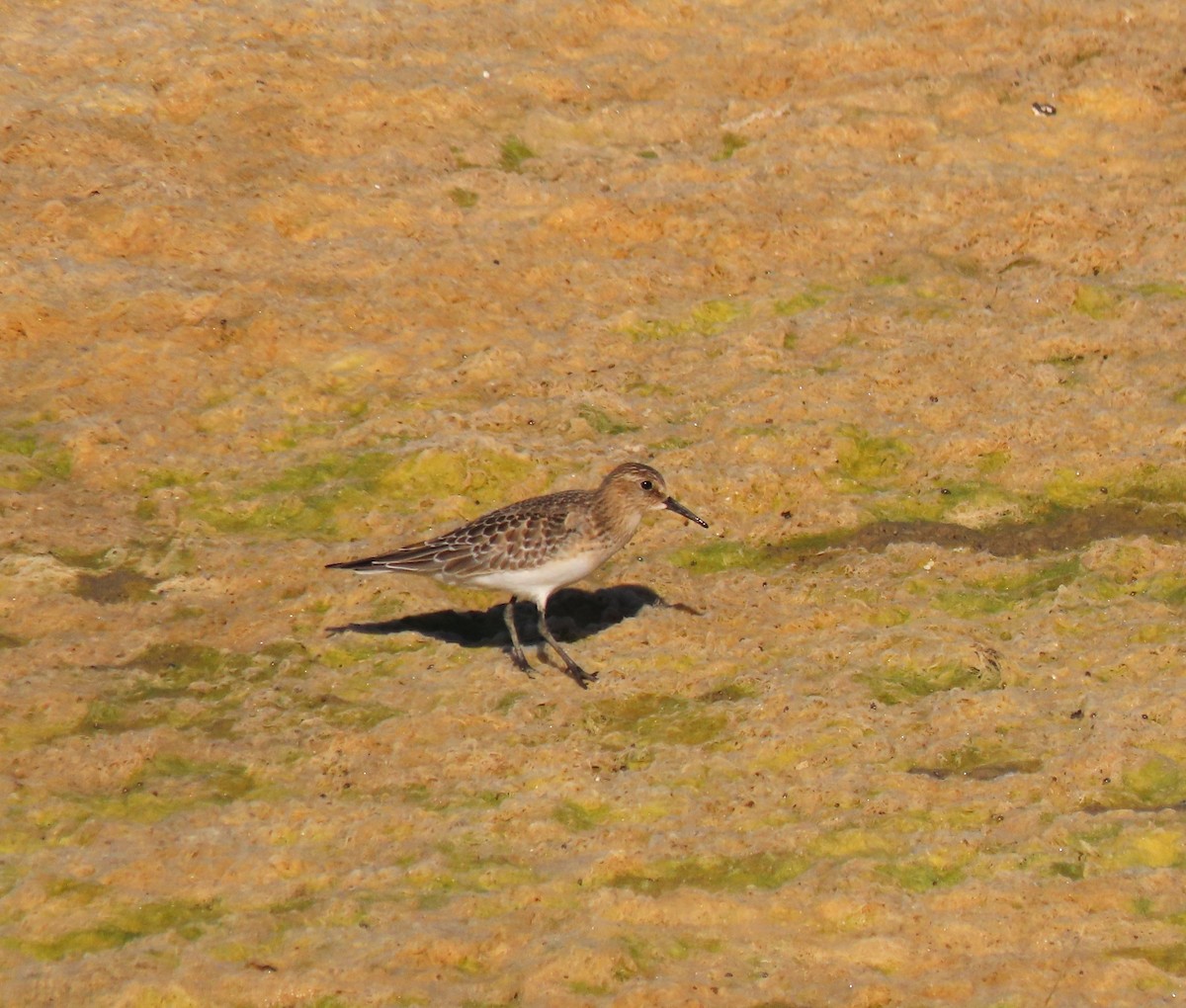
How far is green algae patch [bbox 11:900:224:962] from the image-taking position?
8.77 m

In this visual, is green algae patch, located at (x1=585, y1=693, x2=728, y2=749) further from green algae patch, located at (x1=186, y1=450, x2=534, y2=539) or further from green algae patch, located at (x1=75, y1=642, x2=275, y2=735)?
green algae patch, located at (x1=186, y1=450, x2=534, y2=539)

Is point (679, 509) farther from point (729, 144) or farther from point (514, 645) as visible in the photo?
point (729, 144)

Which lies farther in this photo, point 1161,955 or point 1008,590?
point 1008,590

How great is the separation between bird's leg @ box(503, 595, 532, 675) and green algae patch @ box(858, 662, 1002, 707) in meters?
2.34

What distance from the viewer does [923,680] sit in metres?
11.0

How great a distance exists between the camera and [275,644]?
1162 centimetres

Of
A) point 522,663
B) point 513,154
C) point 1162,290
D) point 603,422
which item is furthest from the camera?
point 513,154

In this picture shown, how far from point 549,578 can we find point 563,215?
18.1 ft

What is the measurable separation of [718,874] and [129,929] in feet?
10.8

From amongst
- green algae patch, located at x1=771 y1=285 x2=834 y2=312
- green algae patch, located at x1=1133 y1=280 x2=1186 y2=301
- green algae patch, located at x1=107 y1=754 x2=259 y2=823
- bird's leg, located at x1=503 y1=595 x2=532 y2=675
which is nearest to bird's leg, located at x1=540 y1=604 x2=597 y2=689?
bird's leg, located at x1=503 y1=595 x2=532 y2=675

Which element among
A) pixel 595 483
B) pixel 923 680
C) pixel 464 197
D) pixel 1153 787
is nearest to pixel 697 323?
pixel 595 483

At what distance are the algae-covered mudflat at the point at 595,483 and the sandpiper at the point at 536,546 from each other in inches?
20.1

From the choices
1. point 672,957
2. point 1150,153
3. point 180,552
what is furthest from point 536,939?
point 1150,153

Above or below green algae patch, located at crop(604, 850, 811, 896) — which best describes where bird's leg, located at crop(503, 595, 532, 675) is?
above
